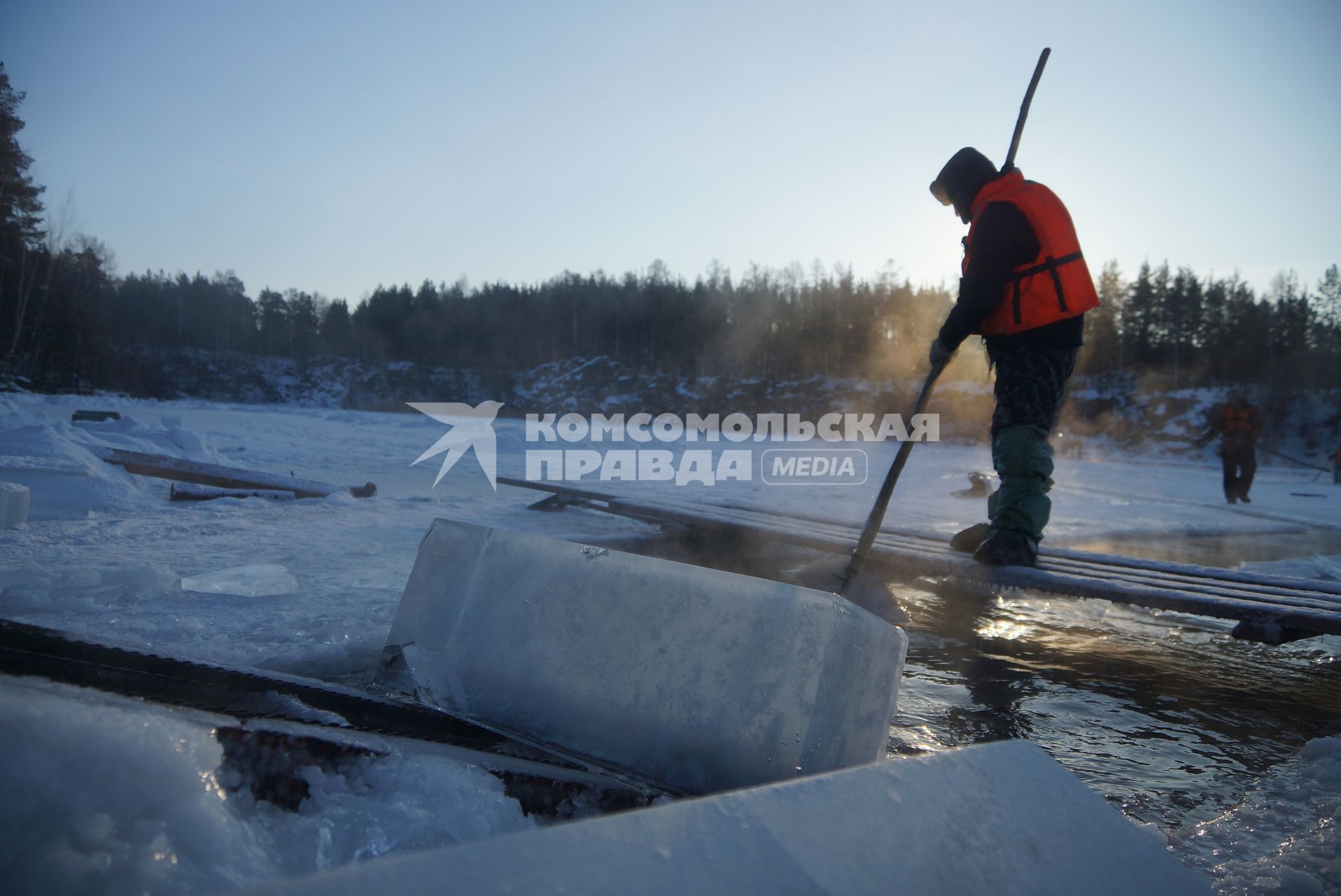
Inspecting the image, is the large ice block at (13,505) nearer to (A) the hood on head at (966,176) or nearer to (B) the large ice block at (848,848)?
(B) the large ice block at (848,848)

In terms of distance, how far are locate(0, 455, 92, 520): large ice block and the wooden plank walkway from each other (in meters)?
2.85

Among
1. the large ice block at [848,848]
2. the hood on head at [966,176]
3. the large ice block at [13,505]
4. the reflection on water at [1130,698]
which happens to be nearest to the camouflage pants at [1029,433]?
the reflection on water at [1130,698]

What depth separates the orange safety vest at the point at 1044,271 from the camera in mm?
2434

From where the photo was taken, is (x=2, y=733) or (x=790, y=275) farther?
(x=790, y=275)

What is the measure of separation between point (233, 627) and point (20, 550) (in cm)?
129

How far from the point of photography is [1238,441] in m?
9.23

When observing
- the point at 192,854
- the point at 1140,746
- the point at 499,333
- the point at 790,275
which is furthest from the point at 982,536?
the point at 790,275

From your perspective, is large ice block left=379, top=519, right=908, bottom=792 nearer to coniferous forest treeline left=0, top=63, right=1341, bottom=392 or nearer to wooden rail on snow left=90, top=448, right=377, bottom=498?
wooden rail on snow left=90, top=448, right=377, bottom=498

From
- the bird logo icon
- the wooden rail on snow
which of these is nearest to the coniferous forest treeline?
Answer: the bird logo icon

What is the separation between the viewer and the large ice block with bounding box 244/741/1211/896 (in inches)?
19.5

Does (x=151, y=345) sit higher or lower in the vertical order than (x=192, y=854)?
higher

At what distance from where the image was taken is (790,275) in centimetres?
5581

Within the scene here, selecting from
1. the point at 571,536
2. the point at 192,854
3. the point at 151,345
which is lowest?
the point at 571,536

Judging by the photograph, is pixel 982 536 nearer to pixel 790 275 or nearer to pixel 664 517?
pixel 664 517
